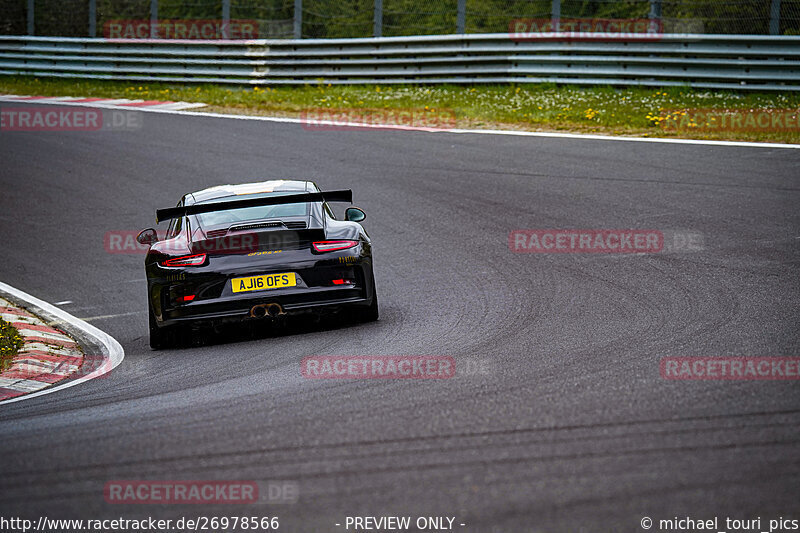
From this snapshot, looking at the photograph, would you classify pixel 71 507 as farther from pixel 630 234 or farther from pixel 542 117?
pixel 542 117

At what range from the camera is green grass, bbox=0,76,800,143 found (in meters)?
16.4

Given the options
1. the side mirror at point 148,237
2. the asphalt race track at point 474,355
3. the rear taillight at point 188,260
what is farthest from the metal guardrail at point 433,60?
the rear taillight at point 188,260

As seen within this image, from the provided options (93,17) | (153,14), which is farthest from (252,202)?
(93,17)

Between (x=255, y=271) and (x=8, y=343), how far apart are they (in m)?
2.35

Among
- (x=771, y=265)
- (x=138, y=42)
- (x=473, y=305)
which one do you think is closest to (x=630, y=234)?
(x=771, y=265)

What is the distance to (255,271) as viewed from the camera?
7.66 metres

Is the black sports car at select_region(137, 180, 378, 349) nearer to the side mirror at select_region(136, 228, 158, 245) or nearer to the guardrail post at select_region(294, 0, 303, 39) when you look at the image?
the side mirror at select_region(136, 228, 158, 245)

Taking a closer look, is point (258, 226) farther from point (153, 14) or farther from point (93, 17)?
point (93, 17)

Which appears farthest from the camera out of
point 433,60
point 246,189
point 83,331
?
point 433,60

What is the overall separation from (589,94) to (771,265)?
33.7 feet

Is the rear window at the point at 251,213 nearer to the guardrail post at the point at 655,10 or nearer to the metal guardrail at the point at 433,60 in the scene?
the metal guardrail at the point at 433,60

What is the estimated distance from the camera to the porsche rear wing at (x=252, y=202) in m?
8.07

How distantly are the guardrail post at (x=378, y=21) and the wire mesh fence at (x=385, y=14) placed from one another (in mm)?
22

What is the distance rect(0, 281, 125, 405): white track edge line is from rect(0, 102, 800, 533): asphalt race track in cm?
16
